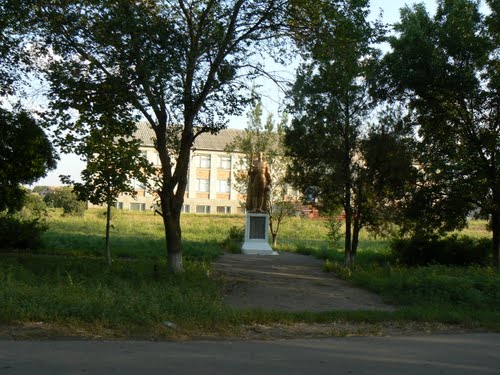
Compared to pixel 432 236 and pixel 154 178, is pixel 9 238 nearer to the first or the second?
pixel 154 178

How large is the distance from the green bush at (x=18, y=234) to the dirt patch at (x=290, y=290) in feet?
25.7

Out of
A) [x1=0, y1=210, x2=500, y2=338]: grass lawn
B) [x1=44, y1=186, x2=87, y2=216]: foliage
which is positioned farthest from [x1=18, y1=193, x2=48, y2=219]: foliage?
[x1=44, y1=186, x2=87, y2=216]: foliage

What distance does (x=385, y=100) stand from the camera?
17.7 m

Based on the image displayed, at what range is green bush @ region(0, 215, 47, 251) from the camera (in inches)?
811

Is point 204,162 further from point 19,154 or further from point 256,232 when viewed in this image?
point 19,154

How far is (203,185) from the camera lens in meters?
74.2

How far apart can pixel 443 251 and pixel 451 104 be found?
223 inches

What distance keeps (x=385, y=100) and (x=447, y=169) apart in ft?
9.59

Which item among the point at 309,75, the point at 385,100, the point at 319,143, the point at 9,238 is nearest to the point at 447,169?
the point at 385,100

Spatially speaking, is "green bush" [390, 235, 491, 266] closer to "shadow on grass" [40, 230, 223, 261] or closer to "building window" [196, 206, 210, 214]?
"shadow on grass" [40, 230, 223, 261]

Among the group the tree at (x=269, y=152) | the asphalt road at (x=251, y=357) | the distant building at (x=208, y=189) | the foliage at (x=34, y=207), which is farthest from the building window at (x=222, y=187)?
the asphalt road at (x=251, y=357)

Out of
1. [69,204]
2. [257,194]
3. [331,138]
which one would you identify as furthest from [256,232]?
[69,204]

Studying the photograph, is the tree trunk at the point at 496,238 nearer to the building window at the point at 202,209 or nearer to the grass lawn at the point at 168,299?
the grass lawn at the point at 168,299

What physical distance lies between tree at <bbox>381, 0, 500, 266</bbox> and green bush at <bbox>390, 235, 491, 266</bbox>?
1.86m
